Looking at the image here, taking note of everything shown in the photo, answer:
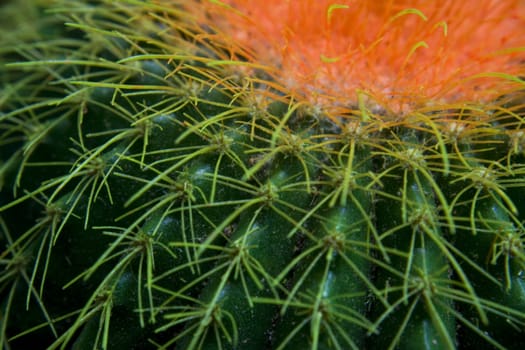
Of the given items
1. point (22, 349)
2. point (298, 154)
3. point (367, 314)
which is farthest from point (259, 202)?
point (22, 349)

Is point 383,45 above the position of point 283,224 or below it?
above

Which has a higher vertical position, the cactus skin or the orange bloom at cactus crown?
the orange bloom at cactus crown

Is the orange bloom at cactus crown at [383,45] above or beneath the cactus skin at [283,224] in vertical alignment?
above

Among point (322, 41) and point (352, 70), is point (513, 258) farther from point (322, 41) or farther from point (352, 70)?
point (322, 41)

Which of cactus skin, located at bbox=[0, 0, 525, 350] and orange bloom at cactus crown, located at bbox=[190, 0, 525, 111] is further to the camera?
orange bloom at cactus crown, located at bbox=[190, 0, 525, 111]

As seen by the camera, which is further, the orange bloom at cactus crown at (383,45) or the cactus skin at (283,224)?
the orange bloom at cactus crown at (383,45)
